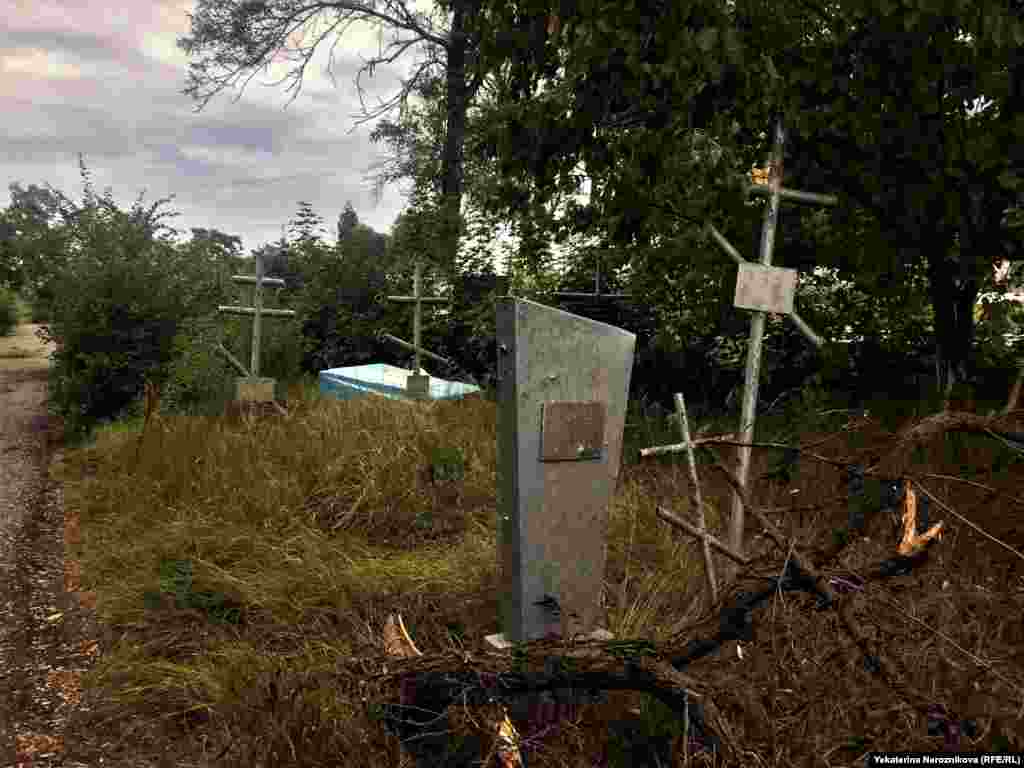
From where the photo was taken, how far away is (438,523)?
5.66 m

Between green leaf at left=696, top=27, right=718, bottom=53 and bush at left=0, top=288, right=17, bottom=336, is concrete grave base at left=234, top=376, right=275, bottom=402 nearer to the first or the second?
green leaf at left=696, top=27, right=718, bottom=53

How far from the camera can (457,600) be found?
13.7 ft

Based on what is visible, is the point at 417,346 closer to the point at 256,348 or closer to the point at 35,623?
the point at 256,348

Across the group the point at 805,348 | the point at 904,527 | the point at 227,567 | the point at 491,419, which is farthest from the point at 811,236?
the point at 904,527

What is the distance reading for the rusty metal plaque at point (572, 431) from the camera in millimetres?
3463

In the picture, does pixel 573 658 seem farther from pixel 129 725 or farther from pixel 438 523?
pixel 438 523

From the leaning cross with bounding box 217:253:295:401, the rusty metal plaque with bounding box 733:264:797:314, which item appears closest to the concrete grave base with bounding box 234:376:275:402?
the leaning cross with bounding box 217:253:295:401

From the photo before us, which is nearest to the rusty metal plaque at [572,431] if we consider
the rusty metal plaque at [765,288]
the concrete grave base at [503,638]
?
the concrete grave base at [503,638]

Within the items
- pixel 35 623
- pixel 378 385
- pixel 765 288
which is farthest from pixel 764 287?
pixel 378 385

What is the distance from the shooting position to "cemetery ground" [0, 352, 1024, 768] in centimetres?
224

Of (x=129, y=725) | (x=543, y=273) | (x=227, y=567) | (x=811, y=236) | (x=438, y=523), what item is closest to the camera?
(x=129, y=725)

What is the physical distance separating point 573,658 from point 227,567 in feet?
9.38

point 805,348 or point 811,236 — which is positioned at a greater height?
point 811,236

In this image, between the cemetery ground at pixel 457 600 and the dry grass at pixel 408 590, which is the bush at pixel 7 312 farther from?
the dry grass at pixel 408 590
